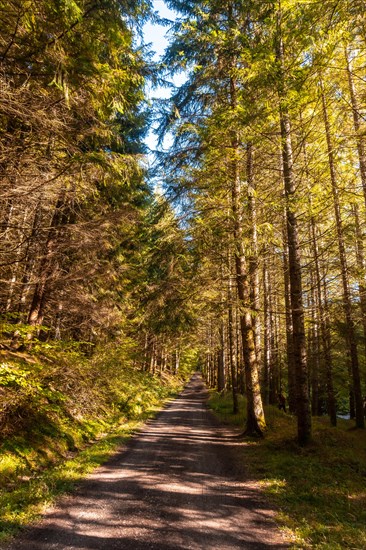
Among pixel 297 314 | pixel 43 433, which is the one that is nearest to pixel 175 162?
pixel 297 314

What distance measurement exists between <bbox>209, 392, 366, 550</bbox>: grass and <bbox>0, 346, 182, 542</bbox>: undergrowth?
172 inches

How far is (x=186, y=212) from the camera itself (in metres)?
12.7

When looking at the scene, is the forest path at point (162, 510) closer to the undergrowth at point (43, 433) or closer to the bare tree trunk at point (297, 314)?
the undergrowth at point (43, 433)

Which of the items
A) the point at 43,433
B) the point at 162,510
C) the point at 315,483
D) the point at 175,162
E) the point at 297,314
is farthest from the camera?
the point at 175,162

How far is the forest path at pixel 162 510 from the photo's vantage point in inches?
182

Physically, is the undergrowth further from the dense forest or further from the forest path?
the forest path

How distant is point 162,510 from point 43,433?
4.42m

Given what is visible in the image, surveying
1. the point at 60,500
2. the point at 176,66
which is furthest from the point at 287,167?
the point at 60,500

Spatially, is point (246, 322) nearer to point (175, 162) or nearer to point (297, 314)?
point (297, 314)

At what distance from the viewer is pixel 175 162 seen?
12469 mm

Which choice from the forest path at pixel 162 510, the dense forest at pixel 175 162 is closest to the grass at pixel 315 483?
the forest path at pixel 162 510

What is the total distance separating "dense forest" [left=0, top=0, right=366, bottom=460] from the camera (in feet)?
19.7

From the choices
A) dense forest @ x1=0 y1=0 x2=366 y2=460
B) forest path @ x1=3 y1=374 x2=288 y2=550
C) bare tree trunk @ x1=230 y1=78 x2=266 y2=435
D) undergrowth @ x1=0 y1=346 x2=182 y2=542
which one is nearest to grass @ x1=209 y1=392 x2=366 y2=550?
forest path @ x1=3 y1=374 x2=288 y2=550

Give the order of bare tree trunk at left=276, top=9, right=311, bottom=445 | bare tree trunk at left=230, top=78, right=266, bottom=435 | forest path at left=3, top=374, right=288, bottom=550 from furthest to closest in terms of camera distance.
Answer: bare tree trunk at left=230, top=78, right=266, bottom=435 → bare tree trunk at left=276, top=9, right=311, bottom=445 → forest path at left=3, top=374, right=288, bottom=550
